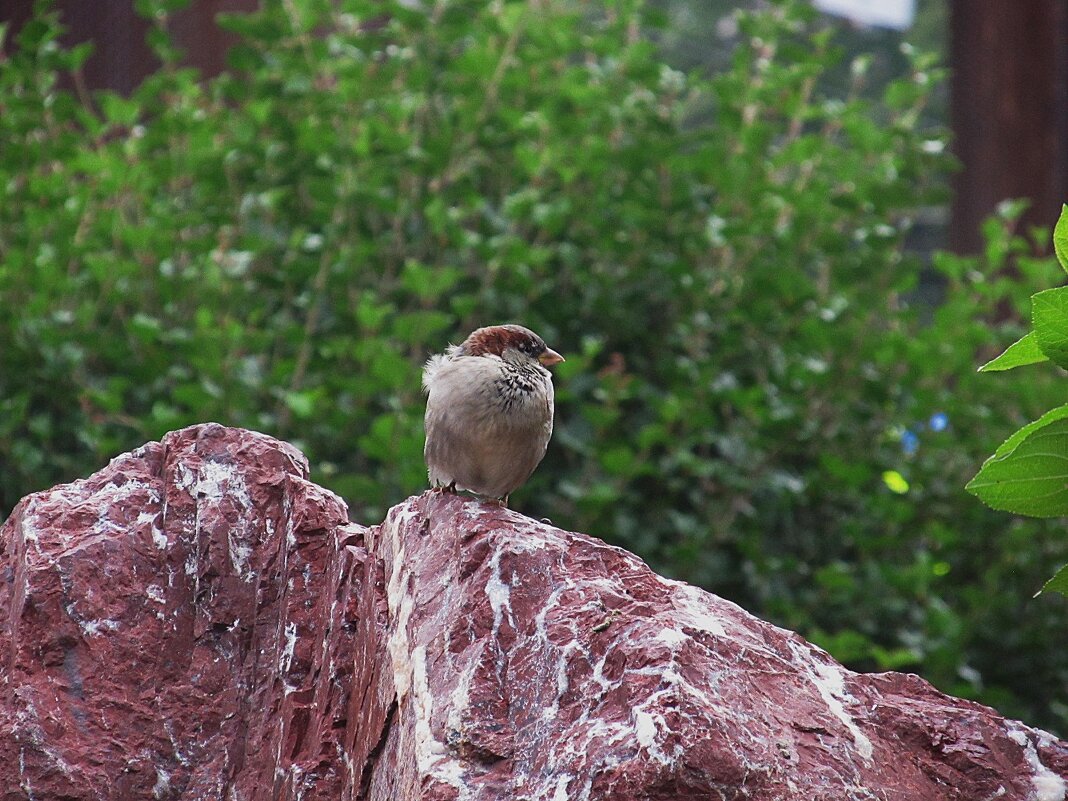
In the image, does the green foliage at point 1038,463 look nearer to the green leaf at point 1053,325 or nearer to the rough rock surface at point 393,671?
the green leaf at point 1053,325

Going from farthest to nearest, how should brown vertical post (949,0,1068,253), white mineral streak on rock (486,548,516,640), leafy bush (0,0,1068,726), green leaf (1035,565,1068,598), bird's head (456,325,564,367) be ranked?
brown vertical post (949,0,1068,253), leafy bush (0,0,1068,726), bird's head (456,325,564,367), white mineral streak on rock (486,548,516,640), green leaf (1035,565,1068,598)

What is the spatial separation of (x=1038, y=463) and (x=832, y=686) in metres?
0.45

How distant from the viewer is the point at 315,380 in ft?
13.6

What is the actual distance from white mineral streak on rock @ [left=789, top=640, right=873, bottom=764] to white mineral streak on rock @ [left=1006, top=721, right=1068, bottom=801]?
249 mm

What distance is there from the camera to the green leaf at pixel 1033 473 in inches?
74.0

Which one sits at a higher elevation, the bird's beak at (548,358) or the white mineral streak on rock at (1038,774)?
the white mineral streak on rock at (1038,774)

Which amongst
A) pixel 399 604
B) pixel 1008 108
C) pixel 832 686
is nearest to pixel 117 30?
pixel 1008 108

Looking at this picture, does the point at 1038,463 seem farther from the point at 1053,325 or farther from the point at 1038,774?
the point at 1038,774

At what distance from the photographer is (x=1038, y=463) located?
1.90m

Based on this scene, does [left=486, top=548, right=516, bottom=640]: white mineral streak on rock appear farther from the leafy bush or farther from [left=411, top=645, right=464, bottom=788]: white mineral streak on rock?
the leafy bush

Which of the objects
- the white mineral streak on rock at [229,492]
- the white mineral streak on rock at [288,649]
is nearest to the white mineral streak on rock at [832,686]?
the white mineral streak on rock at [288,649]

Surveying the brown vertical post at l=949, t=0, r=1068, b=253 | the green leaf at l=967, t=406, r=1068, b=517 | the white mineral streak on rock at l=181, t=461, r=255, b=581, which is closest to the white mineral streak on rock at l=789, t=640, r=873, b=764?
the green leaf at l=967, t=406, r=1068, b=517

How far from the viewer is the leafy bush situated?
13.2ft

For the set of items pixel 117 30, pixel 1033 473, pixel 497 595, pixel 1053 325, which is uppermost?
pixel 1053 325
